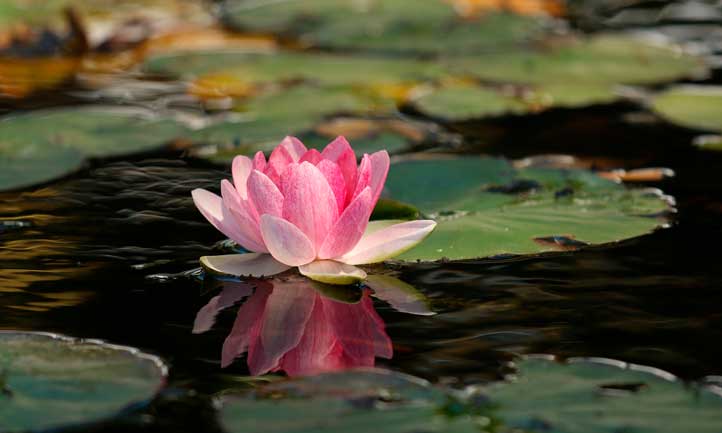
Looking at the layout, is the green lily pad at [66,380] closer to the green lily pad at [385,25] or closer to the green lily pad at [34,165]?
the green lily pad at [34,165]

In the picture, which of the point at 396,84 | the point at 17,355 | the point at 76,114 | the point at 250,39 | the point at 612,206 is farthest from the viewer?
the point at 250,39

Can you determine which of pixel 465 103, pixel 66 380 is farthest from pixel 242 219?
pixel 465 103

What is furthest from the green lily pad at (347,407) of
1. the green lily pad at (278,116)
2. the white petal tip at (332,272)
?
the green lily pad at (278,116)

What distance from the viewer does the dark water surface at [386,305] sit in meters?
1.71

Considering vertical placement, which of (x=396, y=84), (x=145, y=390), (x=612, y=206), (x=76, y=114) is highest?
(x=396, y=84)

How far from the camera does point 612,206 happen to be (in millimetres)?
2553

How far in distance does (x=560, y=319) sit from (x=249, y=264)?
67 cm

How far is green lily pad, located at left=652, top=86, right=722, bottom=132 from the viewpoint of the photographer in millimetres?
3664

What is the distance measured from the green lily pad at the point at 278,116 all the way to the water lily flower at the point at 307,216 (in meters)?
1.01

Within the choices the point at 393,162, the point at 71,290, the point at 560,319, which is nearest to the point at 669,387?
the point at 560,319

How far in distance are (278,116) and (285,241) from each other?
1.68 meters

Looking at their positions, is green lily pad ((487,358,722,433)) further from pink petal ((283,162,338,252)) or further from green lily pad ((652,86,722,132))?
green lily pad ((652,86,722,132))

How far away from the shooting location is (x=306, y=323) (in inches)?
74.7

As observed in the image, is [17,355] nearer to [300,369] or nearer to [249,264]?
[300,369]
